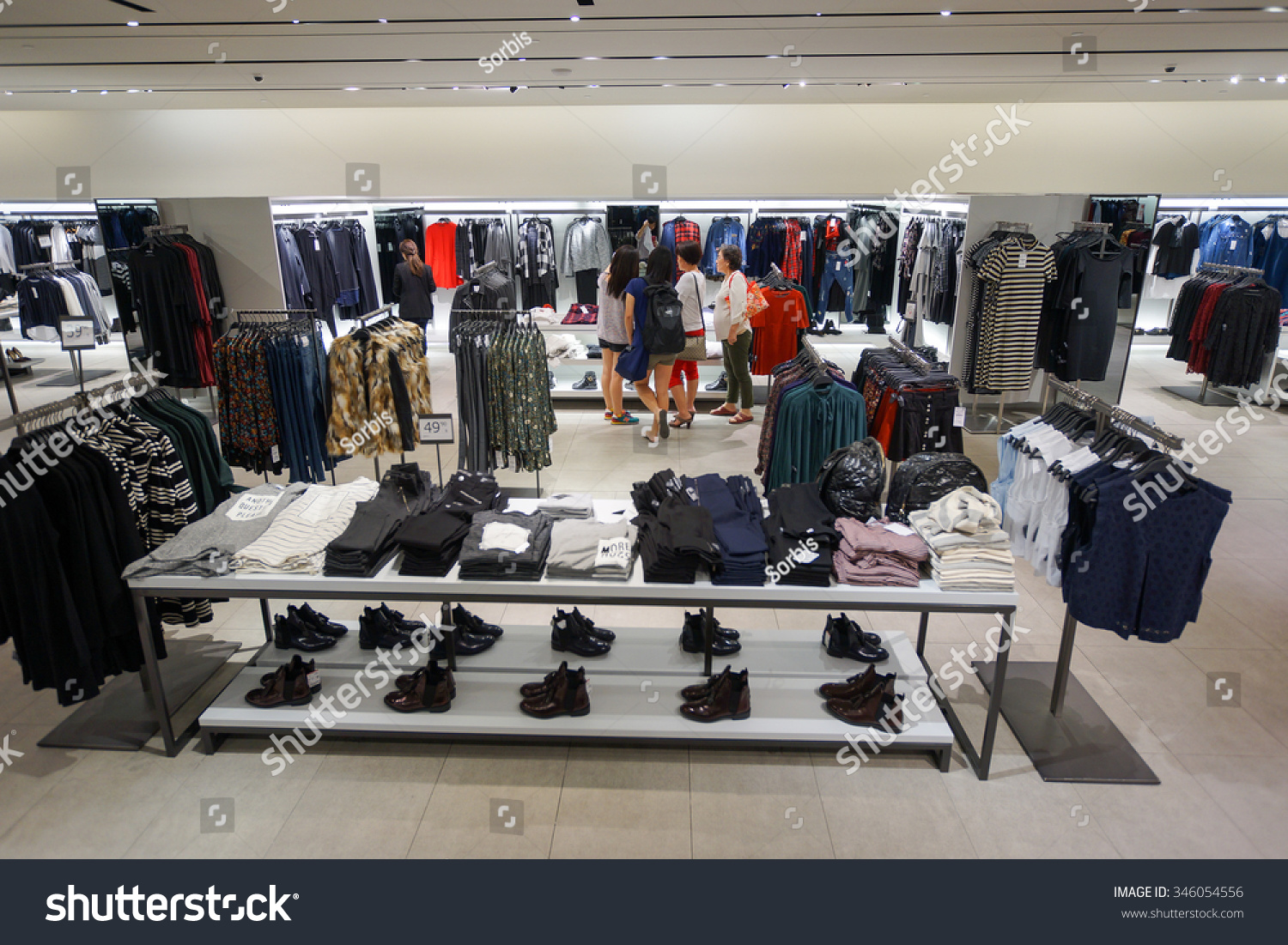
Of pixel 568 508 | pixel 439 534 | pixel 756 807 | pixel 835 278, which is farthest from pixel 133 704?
pixel 835 278

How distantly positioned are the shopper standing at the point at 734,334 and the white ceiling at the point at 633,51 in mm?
1657

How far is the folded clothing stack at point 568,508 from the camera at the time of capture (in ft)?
11.1

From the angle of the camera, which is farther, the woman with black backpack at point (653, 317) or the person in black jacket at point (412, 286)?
the person in black jacket at point (412, 286)

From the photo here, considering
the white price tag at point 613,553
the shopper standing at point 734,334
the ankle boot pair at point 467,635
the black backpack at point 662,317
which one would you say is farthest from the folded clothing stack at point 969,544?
the shopper standing at point 734,334

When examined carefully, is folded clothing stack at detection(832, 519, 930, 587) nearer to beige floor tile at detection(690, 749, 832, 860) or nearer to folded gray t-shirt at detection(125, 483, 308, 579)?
beige floor tile at detection(690, 749, 832, 860)

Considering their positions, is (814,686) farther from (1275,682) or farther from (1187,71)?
(1187,71)

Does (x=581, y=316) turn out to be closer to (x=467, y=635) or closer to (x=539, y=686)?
(x=467, y=635)

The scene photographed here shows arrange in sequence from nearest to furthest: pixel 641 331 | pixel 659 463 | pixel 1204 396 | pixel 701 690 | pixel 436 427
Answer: pixel 701 690 < pixel 436 427 < pixel 641 331 < pixel 659 463 < pixel 1204 396

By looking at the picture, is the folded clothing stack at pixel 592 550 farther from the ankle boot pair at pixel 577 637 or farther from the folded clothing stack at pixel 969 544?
the folded clothing stack at pixel 969 544

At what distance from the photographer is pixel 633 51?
587cm

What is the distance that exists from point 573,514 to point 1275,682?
353 cm

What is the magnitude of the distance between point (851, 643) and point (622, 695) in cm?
110

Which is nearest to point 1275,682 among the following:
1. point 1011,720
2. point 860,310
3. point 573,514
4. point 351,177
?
point 1011,720

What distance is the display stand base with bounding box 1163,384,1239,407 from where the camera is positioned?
825cm
